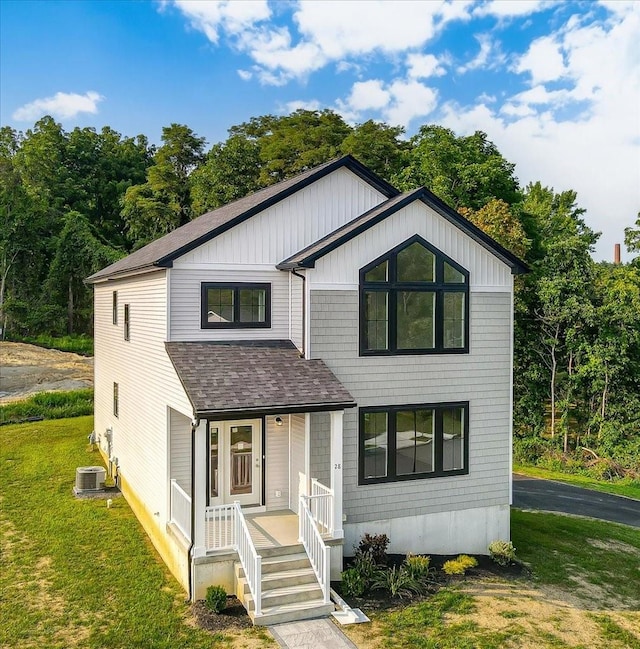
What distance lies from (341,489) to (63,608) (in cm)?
483

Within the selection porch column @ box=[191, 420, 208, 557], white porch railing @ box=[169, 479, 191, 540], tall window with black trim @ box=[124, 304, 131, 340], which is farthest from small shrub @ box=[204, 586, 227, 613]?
tall window with black trim @ box=[124, 304, 131, 340]

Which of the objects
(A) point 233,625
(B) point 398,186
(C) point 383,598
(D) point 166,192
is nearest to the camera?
(A) point 233,625

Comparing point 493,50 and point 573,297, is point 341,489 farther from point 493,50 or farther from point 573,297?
point 493,50

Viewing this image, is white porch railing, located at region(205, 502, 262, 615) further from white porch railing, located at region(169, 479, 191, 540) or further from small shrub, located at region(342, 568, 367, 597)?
small shrub, located at region(342, 568, 367, 597)

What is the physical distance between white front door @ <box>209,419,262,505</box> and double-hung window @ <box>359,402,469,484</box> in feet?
7.31

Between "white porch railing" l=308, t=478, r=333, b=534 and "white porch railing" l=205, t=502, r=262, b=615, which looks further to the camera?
"white porch railing" l=308, t=478, r=333, b=534

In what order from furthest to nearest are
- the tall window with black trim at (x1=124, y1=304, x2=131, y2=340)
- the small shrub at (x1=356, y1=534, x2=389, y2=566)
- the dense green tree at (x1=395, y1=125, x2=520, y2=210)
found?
1. the dense green tree at (x1=395, y1=125, x2=520, y2=210)
2. the tall window with black trim at (x1=124, y1=304, x2=131, y2=340)
3. the small shrub at (x1=356, y1=534, x2=389, y2=566)

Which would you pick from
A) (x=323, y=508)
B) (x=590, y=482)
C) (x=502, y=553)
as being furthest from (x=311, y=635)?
(x=590, y=482)

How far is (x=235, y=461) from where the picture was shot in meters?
12.4

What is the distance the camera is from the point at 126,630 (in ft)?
28.9

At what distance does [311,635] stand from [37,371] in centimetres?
2639

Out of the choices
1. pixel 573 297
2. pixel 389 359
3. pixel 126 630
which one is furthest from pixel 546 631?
pixel 573 297

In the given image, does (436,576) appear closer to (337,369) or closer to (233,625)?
(233,625)

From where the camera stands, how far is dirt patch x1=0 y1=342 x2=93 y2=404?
2894cm
